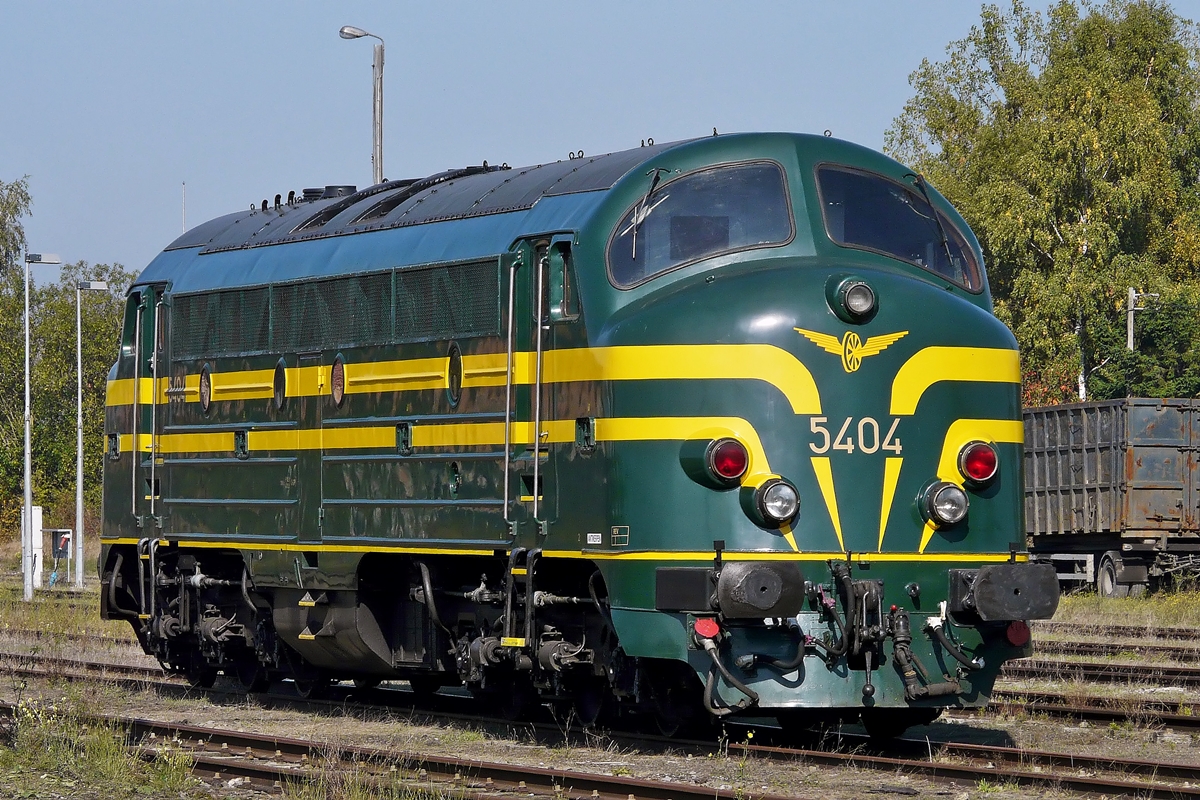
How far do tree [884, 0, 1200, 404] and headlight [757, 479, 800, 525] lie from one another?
32.9m

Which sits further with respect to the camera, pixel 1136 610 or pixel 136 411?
pixel 1136 610

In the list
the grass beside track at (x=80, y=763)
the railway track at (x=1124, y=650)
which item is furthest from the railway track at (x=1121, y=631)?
the grass beside track at (x=80, y=763)

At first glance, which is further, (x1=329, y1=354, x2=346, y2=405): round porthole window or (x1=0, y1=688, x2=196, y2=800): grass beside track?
(x1=329, y1=354, x2=346, y2=405): round porthole window

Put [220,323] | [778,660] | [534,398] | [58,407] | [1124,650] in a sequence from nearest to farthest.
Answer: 1. [778,660]
2. [534,398]
3. [220,323]
4. [1124,650]
5. [58,407]

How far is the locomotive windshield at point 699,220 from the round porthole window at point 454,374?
71.7 inches

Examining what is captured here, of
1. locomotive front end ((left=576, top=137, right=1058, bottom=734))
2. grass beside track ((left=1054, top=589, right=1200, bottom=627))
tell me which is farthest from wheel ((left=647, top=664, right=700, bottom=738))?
grass beside track ((left=1054, top=589, right=1200, bottom=627))

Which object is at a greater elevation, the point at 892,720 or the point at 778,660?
the point at 778,660

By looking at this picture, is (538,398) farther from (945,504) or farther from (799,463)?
(945,504)

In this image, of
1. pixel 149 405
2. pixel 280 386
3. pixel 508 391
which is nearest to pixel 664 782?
pixel 508 391

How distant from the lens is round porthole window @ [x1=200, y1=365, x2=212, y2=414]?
1630 centimetres

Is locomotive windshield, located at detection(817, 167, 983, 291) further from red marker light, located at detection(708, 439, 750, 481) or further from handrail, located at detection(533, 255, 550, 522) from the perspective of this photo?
handrail, located at detection(533, 255, 550, 522)

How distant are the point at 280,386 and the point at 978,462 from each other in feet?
19.8

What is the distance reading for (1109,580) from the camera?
3039cm

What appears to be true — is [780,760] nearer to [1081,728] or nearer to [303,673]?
[1081,728]
